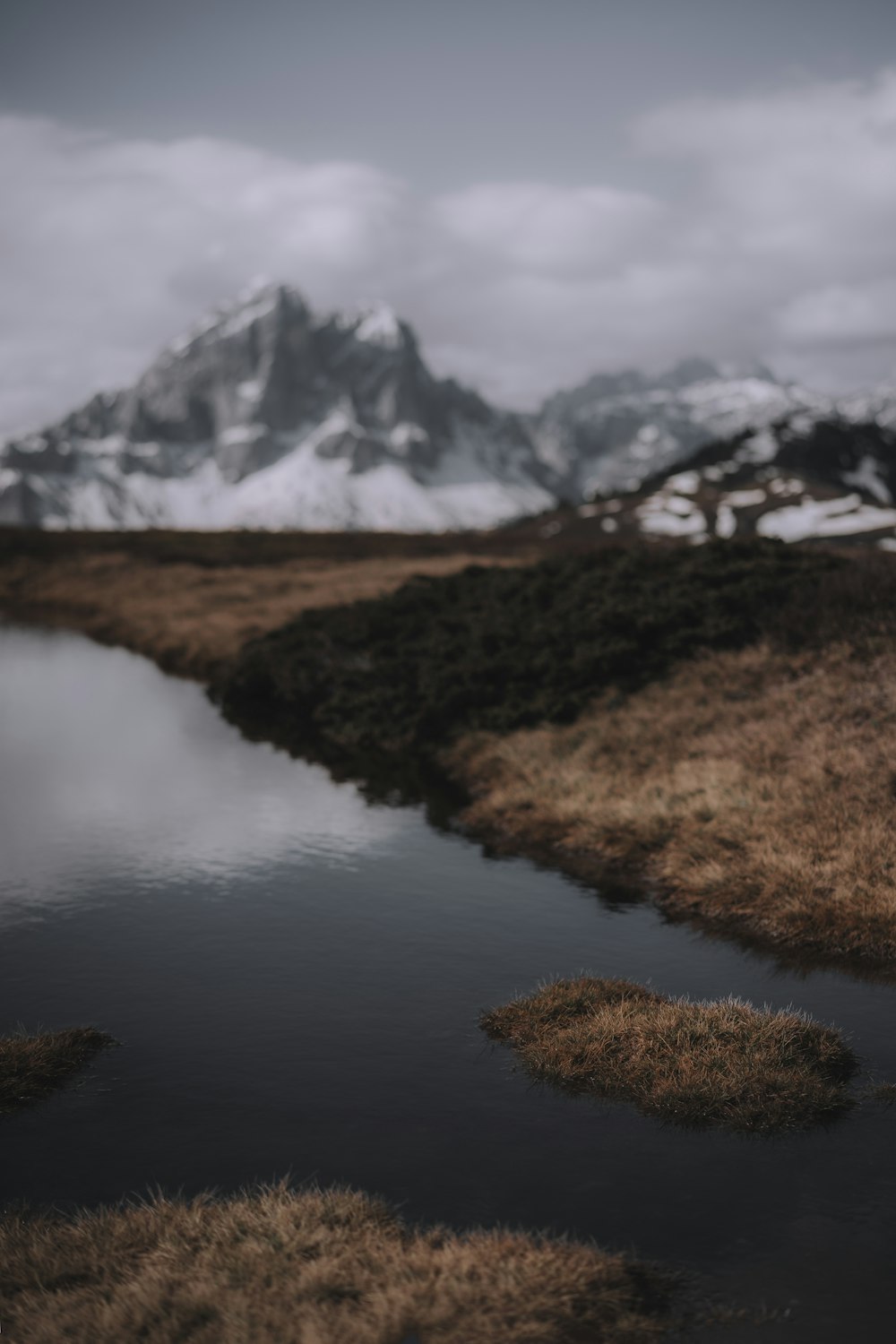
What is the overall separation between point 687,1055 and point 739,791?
362 inches

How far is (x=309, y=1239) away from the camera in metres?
7.95

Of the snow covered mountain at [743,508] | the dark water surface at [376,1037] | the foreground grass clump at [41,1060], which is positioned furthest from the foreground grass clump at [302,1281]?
the snow covered mountain at [743,508]

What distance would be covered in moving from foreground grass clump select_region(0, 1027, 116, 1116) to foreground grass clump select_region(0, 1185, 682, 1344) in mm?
2316

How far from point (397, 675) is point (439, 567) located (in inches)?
1229

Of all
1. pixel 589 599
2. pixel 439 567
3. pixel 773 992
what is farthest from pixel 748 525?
pixel 773 992

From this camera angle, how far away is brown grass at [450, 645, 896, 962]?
51.9 feet

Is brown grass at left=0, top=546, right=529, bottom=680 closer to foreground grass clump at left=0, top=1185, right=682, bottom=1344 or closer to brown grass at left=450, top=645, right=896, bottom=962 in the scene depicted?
brown grass at left=450, top=645, right=896, bottom=962

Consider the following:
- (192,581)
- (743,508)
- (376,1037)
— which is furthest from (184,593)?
(743,508)

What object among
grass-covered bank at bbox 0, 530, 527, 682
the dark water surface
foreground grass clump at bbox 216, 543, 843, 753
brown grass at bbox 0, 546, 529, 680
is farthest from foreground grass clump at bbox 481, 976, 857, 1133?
brown grass at bbox 0, 546, 529, 680

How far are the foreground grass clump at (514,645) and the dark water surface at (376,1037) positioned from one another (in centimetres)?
618

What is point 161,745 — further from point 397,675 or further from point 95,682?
point 95,682

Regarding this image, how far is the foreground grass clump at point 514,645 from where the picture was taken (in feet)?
90.6

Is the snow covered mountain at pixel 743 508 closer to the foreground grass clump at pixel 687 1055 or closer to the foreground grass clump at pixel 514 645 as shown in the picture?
the foreground grass clump at pixel 514 645

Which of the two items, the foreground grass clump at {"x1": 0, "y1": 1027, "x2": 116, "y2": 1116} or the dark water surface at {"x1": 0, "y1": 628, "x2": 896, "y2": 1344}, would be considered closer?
the dark water surface at {"x1": 0, "y1": 628, "x2": 896, "y2": 1344}
